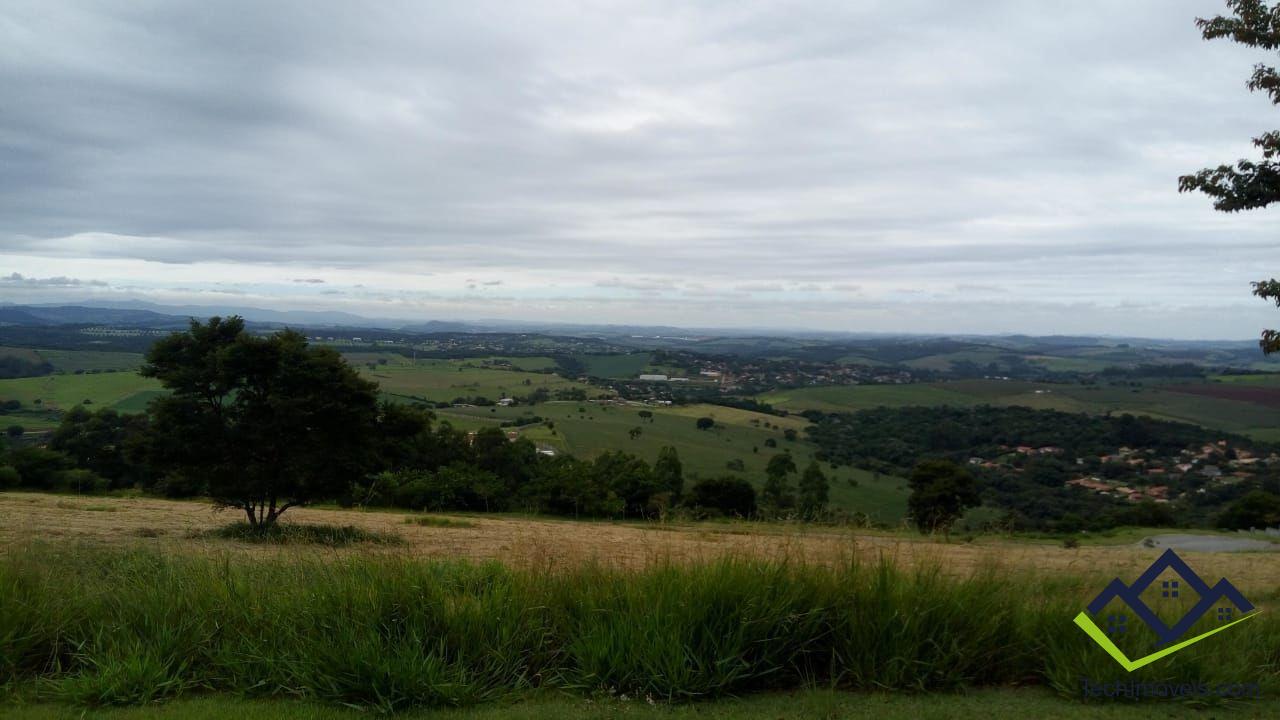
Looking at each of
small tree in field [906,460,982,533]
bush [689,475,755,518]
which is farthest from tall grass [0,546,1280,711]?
bush [689,475,755,518]

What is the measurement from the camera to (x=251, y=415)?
13883 millimetres

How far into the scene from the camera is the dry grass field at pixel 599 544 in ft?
18.2

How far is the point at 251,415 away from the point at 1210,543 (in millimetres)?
28299

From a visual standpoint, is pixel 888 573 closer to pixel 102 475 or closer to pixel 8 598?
pixel 8 598

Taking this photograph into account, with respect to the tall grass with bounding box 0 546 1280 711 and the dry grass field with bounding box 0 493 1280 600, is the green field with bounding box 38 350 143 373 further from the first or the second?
the tall grass with bounding box 0 546 1280 711

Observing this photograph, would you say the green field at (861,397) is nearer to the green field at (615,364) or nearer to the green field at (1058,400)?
the green field at (1058,400)

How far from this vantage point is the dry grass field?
18.2 feet

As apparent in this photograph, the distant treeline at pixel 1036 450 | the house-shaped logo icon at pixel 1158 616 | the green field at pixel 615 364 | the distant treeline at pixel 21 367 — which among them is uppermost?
the house-shaped logo icon at pixel 1158 616

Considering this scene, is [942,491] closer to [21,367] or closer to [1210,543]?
[1210,543]

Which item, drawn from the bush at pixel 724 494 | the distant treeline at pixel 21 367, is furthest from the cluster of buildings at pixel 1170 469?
the distant treeline at pixel 21 367

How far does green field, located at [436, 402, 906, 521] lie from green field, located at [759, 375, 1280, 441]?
1704cm

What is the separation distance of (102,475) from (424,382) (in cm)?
4807

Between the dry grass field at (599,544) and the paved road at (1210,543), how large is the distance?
6.11 ft

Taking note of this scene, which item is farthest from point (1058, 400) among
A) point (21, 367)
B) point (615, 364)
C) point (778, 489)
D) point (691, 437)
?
point (21, 367)
